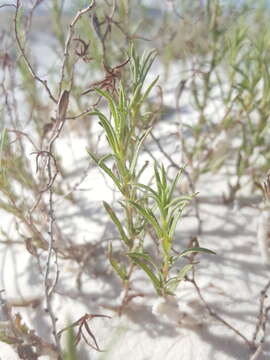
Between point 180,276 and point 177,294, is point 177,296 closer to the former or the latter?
point 177,294

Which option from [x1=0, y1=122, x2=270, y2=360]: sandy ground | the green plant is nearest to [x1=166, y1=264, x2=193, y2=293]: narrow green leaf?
the green plant

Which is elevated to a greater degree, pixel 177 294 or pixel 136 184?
pixel 136 184

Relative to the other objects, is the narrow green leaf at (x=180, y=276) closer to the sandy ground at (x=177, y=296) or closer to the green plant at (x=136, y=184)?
the green plant at (x=136, y=184)

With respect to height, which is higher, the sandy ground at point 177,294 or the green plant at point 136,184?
the green plant at point 136,184

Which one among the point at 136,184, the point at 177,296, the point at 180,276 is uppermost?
the point at 136,184

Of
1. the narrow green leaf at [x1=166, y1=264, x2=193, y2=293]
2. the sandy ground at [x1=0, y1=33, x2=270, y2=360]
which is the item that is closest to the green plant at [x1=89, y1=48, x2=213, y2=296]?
the narrow green leaf at [x1=166, y1=264, x2=193, y2=293]

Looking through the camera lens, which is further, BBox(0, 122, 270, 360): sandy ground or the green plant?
BBox(0, 122, 270, 360): sandy ground

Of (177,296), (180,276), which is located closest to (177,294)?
(177,296)

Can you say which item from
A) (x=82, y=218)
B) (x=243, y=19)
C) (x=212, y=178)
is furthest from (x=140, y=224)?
(x=243, y=19)

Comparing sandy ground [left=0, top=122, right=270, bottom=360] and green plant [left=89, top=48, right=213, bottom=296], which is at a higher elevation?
green plant [left=89, top=48, right=213, bottom=296]

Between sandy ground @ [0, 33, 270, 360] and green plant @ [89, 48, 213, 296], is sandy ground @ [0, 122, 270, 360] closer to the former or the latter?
sandy ground @ [0, 33, 270, 360]

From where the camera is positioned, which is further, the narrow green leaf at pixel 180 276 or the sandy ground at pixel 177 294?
the sandy ground at pixel 177 294

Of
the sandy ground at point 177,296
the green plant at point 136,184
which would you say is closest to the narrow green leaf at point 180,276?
the green plant at point 136,184

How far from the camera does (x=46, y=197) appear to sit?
164 centimetres
